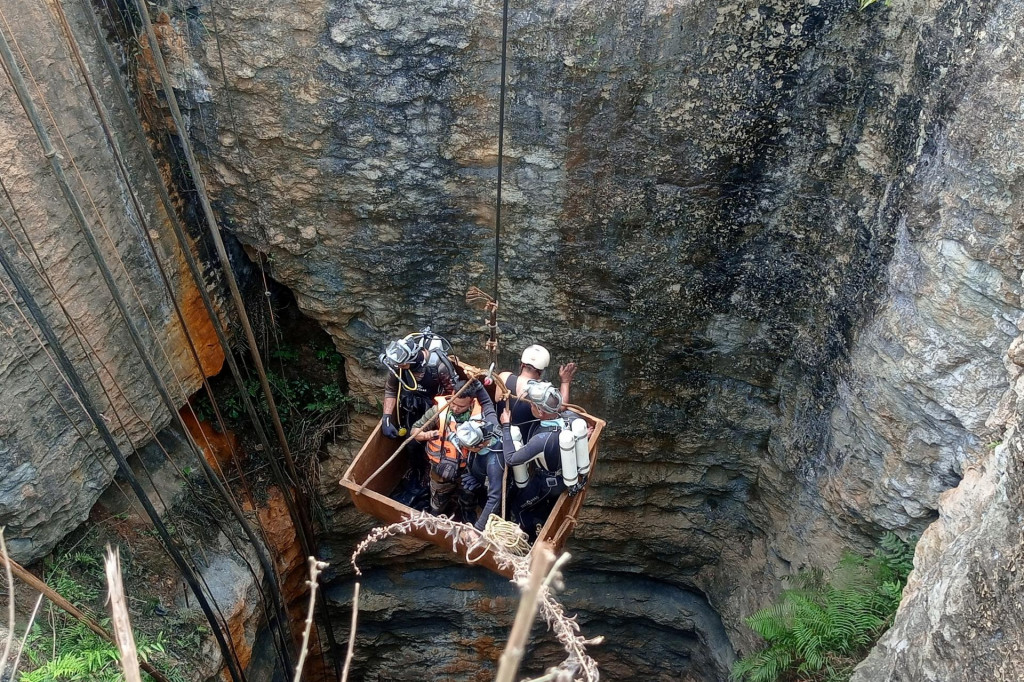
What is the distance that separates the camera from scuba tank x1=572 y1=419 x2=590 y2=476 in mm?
4787

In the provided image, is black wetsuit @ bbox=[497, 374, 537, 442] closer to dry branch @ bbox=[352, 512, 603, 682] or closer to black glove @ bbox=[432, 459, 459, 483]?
black glove @ bbox=[432, 459, 459, 483]

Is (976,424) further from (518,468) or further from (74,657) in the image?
(74,657)

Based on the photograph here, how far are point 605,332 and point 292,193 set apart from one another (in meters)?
3.07

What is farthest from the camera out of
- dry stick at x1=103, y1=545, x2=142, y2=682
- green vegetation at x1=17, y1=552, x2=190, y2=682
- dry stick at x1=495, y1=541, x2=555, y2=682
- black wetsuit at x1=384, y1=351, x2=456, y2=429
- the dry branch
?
black wetsuit at x1=384, y1=351, x2=456, y2=429

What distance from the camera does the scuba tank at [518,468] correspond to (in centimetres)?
524

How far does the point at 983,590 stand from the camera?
3.46 meters

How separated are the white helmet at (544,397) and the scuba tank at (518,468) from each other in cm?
32

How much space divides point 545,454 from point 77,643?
3.49 m

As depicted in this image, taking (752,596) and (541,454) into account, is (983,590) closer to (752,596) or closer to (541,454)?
(541,454)

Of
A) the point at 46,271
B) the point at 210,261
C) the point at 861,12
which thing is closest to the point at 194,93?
the point at 210,261

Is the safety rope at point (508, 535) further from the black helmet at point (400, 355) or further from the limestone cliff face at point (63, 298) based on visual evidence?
the limestone cliff face at point (63, 298)

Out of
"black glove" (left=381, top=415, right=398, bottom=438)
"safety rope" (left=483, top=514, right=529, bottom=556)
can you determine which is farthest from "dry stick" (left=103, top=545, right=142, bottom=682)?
"black glove" (left=381, top=415, right=398, bottom=438)

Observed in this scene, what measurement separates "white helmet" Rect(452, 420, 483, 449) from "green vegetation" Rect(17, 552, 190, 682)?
2.81 meters

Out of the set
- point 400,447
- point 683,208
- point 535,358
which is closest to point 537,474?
point 535,358
